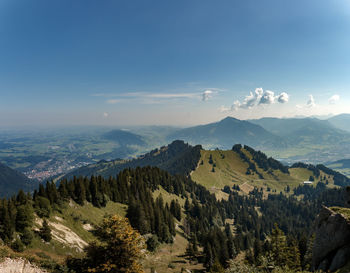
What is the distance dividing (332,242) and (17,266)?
5320 cm

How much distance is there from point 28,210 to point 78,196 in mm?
32520

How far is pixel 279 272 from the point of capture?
2955 cm

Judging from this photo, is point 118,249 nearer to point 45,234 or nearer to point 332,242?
point 45,234

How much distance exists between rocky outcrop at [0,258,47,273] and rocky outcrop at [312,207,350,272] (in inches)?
1885

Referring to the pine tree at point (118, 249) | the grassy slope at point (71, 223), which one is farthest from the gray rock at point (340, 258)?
the grassy slope at point (71, 223)

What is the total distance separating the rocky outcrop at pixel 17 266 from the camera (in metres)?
23.2

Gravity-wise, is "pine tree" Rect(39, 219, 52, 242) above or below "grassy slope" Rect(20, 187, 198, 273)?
above

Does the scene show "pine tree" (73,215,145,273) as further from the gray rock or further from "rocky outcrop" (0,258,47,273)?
the gray rock

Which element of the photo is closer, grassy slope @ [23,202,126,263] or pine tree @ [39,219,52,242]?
grassy slope @ [23,202,126,263]

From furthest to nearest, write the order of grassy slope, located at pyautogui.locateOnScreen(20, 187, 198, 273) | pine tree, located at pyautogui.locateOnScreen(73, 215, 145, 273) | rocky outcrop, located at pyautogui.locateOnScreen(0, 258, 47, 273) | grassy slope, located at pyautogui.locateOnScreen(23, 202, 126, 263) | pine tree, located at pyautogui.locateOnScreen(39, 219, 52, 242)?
pine tree, located at pyautogui.locateOnScreen(39, 219, 52, 242), grassy slope, located at pyautogui.locateOnScreen(20, 187, 198, 273), grassy slope, located at pyautogui.locateOnScreen(23, 202, 126, 263), rocky outcrop, located at pyautogui.locateOnScreen(0, 258, 47, 273), pine tree, located at pyautogui.locateOnScreen(73, 215, 145, 273)

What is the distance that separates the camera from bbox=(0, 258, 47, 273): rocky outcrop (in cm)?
2315

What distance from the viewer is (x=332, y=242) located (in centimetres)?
3622

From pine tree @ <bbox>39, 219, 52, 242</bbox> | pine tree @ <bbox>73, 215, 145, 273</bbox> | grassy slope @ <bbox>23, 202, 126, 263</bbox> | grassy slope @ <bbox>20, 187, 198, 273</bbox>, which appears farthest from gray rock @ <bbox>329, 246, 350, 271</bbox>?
pine tree @ <bbox>39, 219, 52, 242</bbox>

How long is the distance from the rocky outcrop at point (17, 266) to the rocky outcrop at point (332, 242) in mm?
47881
